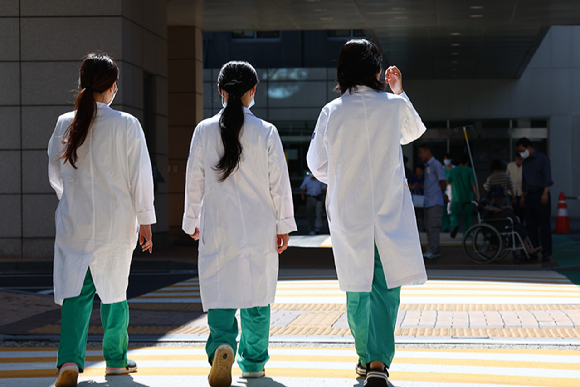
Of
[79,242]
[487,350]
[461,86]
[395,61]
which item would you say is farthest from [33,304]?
[461,86]

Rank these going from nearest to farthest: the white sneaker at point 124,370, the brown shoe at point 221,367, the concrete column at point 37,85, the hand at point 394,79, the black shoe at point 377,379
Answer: the black shoe at point 377,379, the brown shoe at point 221,367, the hand at point 394,79, the white sneaker at point 124,370, the concrete column at point 37,85

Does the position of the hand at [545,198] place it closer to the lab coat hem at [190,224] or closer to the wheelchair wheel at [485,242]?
the wheelchair wheel at [485,242]

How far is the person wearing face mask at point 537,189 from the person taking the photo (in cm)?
1185

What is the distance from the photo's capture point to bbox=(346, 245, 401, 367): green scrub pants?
14.3 ft

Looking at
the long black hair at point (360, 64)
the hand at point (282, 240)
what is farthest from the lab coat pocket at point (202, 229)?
the long black hair at point (360, 64)

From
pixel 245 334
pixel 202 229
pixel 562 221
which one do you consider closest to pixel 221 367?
pixel 245 334

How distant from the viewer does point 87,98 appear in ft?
15.3

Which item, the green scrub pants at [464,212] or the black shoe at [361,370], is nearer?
the black shoe at [361,370]

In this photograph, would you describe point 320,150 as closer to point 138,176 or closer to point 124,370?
point 138,176

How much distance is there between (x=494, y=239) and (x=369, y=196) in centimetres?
837

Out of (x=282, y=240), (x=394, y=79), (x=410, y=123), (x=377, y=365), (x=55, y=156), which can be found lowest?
(x=377, y=365)

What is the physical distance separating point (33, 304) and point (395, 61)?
16.7 metres

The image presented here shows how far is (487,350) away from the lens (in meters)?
5.58

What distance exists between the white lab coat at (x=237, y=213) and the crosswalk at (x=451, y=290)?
3.72 metres
